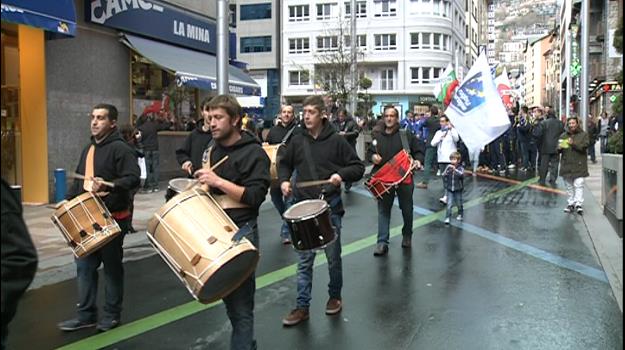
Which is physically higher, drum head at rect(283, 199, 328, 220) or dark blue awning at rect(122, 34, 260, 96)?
dark blue awning at rect(122, 34, 260, 96)

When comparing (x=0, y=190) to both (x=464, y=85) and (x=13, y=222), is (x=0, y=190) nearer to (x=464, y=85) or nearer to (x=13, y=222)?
(x=13, y=222)

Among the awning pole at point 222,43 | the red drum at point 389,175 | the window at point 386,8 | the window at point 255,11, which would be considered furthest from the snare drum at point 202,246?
the window at point 386,8

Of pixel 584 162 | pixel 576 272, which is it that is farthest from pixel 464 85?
pixel 576 272

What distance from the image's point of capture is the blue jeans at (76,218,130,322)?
545 centimetres

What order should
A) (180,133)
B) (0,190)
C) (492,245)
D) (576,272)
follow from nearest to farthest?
(0,190)
(576,272)
(492,245)
(180,133)

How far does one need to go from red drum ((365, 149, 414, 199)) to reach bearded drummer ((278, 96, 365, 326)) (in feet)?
8.14

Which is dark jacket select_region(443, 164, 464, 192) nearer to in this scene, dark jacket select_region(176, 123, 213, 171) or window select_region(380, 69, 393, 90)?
dark jacket select_region(176, 123, 213, 171)

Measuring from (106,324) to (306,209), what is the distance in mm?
1987

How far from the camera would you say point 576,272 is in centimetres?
727

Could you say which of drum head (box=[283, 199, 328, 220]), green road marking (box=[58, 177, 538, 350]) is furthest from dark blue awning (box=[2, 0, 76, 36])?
drum head (box=[283, 199, 328, 220])

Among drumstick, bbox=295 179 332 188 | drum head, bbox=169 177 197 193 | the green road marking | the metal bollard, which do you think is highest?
drum head, bbox=169 177 197 193

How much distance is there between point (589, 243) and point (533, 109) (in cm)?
1278

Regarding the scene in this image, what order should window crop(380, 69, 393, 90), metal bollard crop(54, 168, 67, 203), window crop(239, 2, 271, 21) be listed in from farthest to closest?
window crop(380, 69, 393, 90) < window crop(239, 2, 271, 21) < metal bollard crop(54, 168, 67, 203)

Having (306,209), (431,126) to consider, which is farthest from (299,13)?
(306,209)
